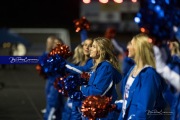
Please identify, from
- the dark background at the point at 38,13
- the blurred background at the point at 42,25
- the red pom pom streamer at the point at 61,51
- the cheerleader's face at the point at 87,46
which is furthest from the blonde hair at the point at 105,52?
the dark background at the point at 38,13

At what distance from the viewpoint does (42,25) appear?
32.2 metres

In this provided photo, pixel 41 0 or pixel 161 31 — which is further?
pixel 41 0

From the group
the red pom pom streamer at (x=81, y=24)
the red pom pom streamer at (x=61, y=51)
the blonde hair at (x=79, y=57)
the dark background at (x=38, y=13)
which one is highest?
the dark background at (x=38, y=13)

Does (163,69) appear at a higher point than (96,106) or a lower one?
higher

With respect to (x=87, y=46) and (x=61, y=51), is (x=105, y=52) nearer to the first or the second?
(x=61, y=51)

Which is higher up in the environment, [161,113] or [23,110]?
[161,113]

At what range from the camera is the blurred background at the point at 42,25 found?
4324mm

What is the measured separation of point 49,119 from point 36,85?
18.7 feet

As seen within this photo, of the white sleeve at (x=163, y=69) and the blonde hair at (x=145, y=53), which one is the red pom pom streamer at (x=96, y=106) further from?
the white sleeve at (x=163, y=69)

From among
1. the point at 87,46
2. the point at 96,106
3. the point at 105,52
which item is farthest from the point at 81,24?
the point at 96,106

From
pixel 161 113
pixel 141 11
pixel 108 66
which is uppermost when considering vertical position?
pixel 141 11

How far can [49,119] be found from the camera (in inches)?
369

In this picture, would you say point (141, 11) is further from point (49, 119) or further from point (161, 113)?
point (49, 119)

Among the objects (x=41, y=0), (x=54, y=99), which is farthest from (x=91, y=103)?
(x=41, y=0)
